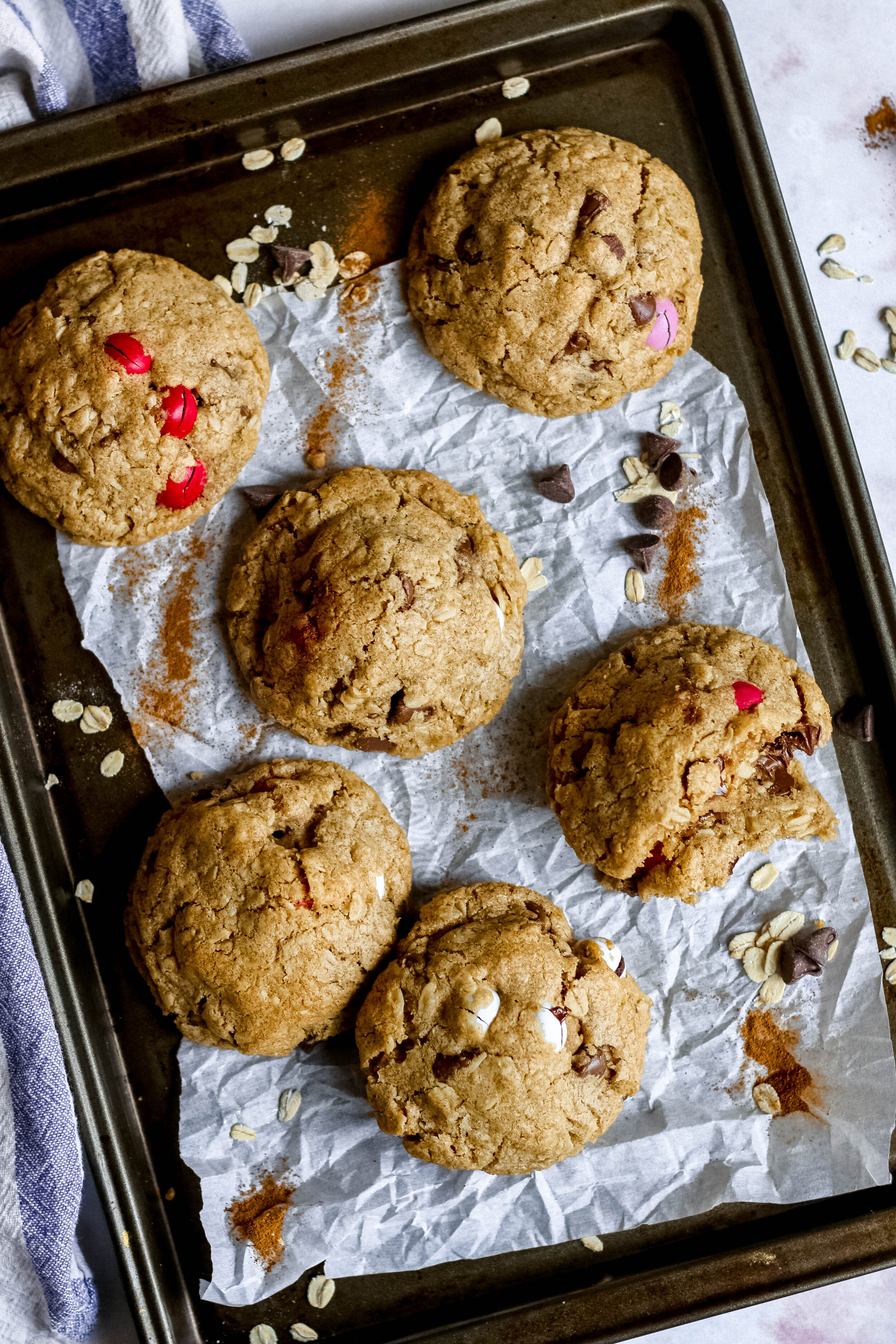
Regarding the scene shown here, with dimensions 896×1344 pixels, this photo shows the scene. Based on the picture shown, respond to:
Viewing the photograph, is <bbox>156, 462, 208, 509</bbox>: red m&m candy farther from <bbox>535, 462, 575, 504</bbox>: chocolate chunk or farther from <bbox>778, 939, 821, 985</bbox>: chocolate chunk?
<bbox>778, 939, 821, 985</bbox>: chocolate chunk

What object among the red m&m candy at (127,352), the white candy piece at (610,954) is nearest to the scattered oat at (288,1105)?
the white candy piece at (610,954)

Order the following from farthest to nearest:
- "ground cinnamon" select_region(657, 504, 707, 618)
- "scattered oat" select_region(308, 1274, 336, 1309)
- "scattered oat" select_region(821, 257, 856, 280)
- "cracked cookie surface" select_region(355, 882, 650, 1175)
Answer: "scattered oat" select_region(821, 257, 856, 280)
"ground cinnamon" select_region(657, 504, 707, 618)
"scattered oat" select_region(308, 1274, 336, 1309)
"cracked cookie surface" select_region(355, 882, 650, 1175)

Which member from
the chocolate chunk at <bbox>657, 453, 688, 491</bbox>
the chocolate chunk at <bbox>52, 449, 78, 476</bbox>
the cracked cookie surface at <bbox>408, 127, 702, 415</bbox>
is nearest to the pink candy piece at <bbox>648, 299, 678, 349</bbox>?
the cracked cookie surface at <bbox>408, 127, 702, 415</bbox>

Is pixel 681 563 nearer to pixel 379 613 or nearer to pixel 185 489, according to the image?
pixel 379 613

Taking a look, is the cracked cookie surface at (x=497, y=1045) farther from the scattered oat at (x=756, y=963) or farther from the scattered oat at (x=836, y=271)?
the scattered oat at (x=836, y=271)

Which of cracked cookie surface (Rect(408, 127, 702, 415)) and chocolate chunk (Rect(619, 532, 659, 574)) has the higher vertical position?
cracked cookie surface (Rect(408, 127, 702, 415))

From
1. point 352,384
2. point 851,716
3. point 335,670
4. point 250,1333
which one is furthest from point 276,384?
point 250,1333

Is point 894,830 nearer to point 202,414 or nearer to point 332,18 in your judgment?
point 202,414
